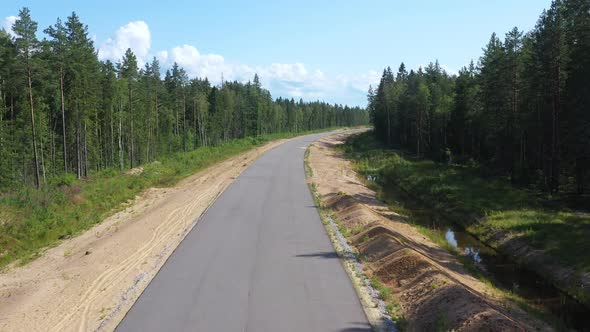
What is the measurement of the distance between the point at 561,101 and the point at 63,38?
41.2 m

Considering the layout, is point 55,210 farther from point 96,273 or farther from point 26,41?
point 26,41

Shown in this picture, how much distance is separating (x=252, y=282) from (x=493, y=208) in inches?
775

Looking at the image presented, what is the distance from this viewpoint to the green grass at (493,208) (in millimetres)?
19500

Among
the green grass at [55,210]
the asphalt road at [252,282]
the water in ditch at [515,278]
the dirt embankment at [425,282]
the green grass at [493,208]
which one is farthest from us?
the green grass at [493,208]

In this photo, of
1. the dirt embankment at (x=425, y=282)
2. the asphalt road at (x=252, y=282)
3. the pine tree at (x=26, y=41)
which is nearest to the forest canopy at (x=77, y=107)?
the pine tree at (x=26, y=41)

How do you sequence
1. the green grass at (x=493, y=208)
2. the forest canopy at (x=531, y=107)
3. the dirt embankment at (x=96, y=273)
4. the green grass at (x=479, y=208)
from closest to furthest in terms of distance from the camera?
the dirt embankment at (x=96, y=273) < the green grass at (x=479, y=208) < the green grass at (x=493, y=208) < the forest canopy at (x=531, y=107)

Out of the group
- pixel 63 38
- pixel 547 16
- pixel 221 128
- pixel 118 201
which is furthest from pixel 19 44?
pixel 221 128

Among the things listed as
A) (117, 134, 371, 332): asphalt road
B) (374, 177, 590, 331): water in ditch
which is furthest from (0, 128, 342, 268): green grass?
(374, 177, 590, 331): water in ditch

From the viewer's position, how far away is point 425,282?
12.4 meters

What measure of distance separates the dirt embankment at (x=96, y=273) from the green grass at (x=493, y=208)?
15.5 metres

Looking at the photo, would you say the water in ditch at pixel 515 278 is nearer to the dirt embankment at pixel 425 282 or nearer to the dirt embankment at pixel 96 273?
the dirt embankment at pixel 425 282

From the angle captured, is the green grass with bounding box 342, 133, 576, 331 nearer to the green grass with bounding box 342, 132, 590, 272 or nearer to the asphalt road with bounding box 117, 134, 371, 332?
the green grass with bounding box 342, 132, 590, 272

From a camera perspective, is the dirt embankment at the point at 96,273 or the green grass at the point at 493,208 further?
the green grass at the point at 493,208

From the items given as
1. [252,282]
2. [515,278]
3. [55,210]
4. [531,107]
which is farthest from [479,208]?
[55,210]
